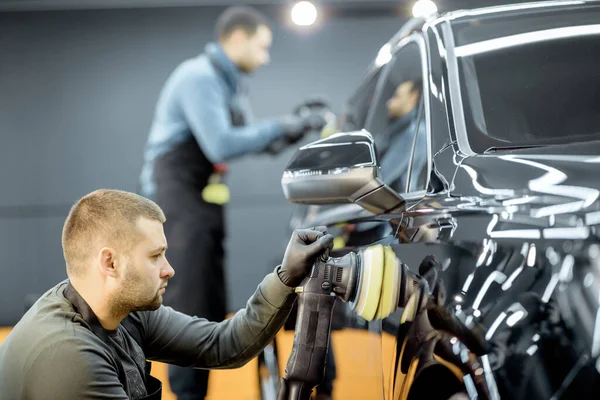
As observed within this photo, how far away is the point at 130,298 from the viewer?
5.90 feet

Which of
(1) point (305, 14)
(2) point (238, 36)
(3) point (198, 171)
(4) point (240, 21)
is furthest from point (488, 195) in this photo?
(1) point (305, 14)

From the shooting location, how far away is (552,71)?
2035mm

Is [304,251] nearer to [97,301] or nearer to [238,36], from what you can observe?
[97,301]

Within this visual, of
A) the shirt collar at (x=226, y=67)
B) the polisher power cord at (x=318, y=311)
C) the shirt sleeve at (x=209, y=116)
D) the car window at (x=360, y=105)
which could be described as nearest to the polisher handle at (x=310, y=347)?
the polisher power cord at (x=318, y=311)

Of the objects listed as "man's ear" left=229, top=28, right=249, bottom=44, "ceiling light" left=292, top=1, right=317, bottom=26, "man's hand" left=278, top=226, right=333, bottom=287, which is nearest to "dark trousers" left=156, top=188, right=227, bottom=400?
"man's ear" left=229, top=28, right=249, bottom=44

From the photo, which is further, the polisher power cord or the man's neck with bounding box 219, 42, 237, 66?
the man's neck with bounding box 219, 42, 237, 66

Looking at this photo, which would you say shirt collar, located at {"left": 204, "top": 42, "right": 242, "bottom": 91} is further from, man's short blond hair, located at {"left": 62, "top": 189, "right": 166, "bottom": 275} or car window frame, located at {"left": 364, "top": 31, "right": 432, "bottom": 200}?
man's short blond hair, located at {"left": 62, "top": 189, "right": 166, "bottom": 275}

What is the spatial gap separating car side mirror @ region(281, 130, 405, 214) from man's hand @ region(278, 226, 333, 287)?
0.09m

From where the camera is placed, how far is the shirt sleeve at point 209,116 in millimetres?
4473

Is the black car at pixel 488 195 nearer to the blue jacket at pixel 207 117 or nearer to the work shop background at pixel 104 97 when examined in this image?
the blue jacket at pixel 207 117

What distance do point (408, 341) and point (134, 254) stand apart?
2.20 ft

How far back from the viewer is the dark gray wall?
19.0 feet

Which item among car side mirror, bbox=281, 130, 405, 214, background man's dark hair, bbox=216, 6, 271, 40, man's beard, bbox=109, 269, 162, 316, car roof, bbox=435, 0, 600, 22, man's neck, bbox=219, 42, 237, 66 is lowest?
man's beard, bbox=109, 269, 162, 316

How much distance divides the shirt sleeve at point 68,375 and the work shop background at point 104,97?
Answer: 4.09m
